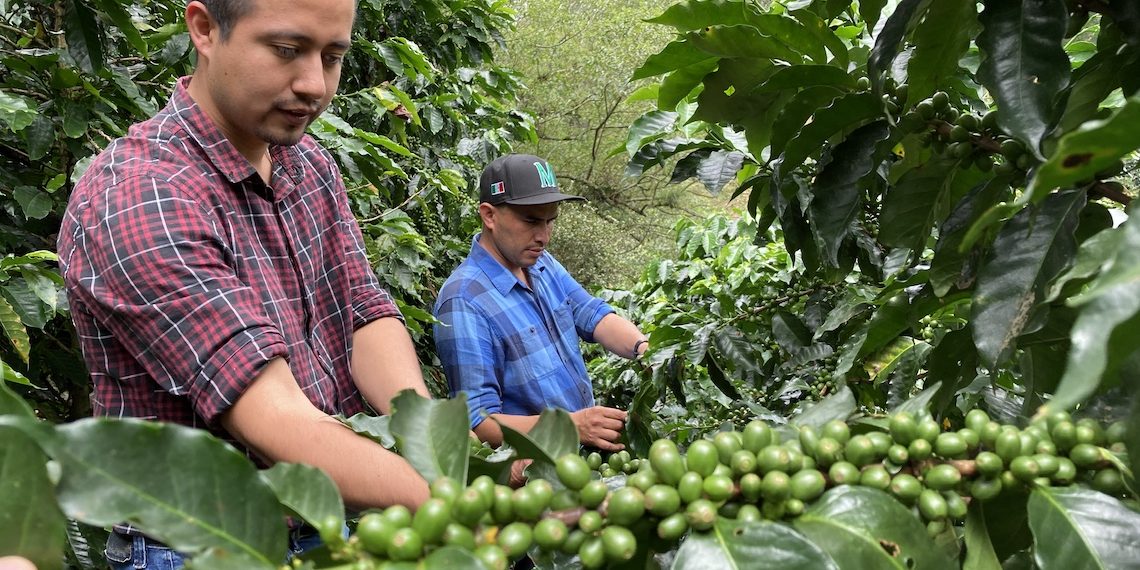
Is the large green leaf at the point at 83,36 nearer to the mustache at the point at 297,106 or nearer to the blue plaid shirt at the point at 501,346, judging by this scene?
the mustache at the point at 297,106

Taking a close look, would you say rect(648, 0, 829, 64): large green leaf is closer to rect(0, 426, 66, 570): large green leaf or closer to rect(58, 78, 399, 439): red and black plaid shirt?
rect(58, 78, 399, 439): red and black plaid shirt

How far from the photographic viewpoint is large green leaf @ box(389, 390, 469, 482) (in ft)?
2.31

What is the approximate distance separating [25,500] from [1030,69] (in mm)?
1153

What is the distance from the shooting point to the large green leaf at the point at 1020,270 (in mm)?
989

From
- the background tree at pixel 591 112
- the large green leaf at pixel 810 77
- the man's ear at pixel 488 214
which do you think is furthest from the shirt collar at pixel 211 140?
Result: the background tree at pixel 591 112

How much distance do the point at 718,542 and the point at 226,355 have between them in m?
0.97

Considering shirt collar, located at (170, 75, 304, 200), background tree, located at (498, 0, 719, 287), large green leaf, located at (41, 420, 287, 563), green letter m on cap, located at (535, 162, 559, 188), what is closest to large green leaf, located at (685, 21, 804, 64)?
shirt collar, located at (170, 75, 304, 200)

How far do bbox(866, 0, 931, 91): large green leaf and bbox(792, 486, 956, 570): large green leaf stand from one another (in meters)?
0.72

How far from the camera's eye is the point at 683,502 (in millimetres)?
700

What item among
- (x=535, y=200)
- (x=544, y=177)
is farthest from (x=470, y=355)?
(x=544, y=177)

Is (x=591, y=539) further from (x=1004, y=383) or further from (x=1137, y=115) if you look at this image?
(x=1004, y=383)

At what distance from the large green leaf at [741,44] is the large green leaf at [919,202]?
0.92 feet

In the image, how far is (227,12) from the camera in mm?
1607

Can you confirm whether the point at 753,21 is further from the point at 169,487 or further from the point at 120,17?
the point at 120,17
